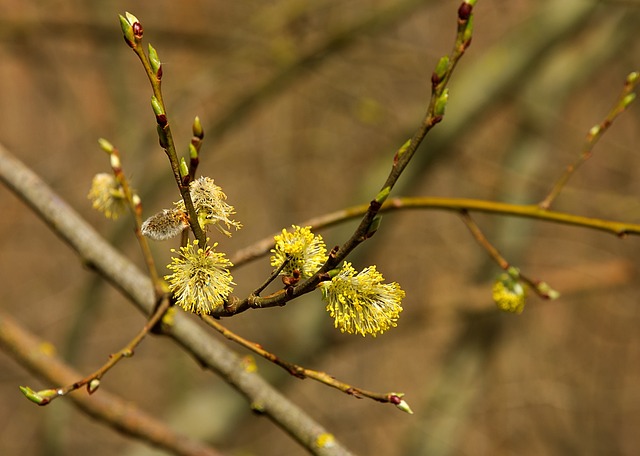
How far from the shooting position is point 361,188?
2059mm

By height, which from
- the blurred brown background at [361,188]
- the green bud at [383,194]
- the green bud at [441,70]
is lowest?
the green bud at [383,194]

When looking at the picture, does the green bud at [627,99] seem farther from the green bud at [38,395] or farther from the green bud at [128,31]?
the green bud at [38,395]

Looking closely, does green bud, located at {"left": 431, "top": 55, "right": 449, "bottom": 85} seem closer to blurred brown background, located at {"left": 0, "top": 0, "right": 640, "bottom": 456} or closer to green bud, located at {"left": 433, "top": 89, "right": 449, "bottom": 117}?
green bud, located at {"left": 433, "top": 89, "right": 449, "bottom": 117}

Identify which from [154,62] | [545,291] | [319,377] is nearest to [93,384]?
[319,377]

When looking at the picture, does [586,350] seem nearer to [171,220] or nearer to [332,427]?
[332,427]

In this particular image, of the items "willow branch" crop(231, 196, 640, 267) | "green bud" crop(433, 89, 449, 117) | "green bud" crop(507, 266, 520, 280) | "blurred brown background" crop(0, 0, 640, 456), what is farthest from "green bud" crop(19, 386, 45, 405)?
"blurred brown background" crop(0, 0, 640, 456)

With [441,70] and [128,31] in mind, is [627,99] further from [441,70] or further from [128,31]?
[128,31]

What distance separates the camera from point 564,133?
3209 millimetres

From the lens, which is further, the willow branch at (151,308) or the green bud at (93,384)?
the willow branch at (151,308)

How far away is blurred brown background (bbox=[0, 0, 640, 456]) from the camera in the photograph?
84.7 inches

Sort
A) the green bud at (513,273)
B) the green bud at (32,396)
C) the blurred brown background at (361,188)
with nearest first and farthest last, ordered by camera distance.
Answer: the green bud at (32,396)
the green bud at (513,273)
the blurred brown background at (361,188)

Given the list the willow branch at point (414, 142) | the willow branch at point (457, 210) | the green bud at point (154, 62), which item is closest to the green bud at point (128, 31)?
the green bud at point (154, 62)

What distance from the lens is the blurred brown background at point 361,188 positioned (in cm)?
215

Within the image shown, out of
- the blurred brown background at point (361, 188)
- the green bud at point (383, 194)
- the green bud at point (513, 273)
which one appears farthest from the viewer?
the blurred brown background at point (361, 188)
